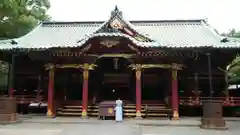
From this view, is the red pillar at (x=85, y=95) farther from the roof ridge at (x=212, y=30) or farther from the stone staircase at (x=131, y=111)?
the roof ridge at (x=212, y=30)

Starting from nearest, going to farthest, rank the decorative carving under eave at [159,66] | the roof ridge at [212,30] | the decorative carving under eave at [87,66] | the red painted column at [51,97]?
the decorative carving under eave at [159,66], the decorative carving under eave at [87,66], the red painted column at [51,97], the roof ridge at [212,30]

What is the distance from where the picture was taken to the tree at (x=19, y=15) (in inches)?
851

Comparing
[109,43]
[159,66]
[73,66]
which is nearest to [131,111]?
[159,66]

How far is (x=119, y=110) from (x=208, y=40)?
8.00 meters

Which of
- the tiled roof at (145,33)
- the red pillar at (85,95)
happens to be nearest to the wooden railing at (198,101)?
the tiled roof at (145,33)

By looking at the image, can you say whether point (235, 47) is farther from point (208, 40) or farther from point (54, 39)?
point (54, 39)

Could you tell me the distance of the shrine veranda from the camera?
52.2ft

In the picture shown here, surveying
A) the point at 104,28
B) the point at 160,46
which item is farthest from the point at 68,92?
the point at 160,46

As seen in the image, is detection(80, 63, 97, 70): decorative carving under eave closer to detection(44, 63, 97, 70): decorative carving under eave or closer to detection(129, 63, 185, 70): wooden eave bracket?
detection(44, 63, 97, 70): decorative carving under eave

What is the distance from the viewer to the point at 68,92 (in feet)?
64.6

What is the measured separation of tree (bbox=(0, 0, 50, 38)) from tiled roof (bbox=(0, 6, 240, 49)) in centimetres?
197

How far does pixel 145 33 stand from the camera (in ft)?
55.1

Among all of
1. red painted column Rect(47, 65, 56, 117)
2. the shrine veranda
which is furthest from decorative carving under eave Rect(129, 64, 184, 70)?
red painted column Rect(47, 65, 56, 117)

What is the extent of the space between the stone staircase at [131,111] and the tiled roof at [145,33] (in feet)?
13.5
